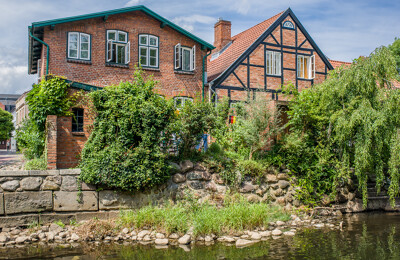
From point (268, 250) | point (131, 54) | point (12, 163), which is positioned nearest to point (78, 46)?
point (131, 54)

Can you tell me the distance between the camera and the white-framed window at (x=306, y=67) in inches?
786

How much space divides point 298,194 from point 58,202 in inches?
301

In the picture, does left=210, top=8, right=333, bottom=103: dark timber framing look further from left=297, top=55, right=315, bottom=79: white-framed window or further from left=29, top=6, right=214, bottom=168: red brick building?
left=29, top=6, right=214, bottom=168: red brick building

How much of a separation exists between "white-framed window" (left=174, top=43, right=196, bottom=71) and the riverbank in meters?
8.69

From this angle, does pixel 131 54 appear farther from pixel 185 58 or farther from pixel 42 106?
pixel 42 106

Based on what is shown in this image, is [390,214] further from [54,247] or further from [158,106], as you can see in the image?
[54,247]

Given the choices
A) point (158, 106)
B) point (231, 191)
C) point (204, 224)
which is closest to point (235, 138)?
point (231, 191)

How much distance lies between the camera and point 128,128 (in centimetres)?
1072

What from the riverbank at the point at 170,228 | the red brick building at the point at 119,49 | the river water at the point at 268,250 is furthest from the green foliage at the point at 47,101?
the river water at the point at 268,250

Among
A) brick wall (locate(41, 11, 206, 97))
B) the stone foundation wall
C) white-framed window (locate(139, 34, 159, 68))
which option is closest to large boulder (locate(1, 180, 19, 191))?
the stone foundation wall

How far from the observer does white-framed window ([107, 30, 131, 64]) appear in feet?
53.5

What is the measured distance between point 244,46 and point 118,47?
6.57m

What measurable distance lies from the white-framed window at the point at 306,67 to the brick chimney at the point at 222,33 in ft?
15.2

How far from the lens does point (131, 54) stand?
54.7 ft
